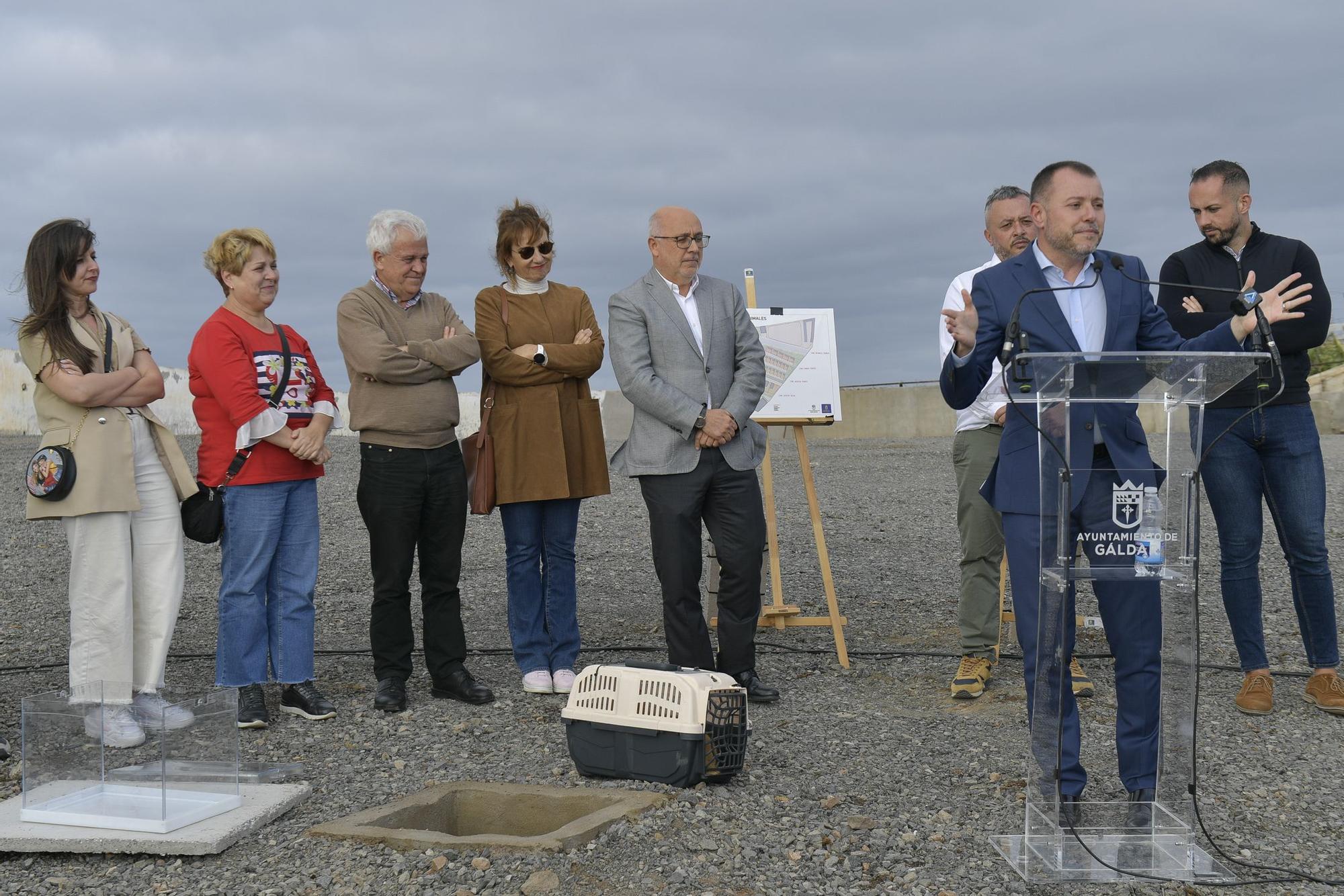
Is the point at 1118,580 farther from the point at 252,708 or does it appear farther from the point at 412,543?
the point at 252,708

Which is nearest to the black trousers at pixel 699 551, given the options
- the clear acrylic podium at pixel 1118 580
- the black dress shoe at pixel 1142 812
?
the clear acrylic podium at pixel 1118 580

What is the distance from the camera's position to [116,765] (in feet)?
13.5

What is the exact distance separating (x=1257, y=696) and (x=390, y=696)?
3.73 meters

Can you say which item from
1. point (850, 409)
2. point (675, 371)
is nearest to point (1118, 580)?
point (675, 371)

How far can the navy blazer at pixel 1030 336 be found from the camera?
3719 mm

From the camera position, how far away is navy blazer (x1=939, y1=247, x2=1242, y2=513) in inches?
146

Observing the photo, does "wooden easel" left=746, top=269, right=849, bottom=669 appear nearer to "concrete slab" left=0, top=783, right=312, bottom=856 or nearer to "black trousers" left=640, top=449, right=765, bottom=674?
"black trousers" left=640, top=449, right=765, bottom=674

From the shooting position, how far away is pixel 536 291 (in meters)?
5.69

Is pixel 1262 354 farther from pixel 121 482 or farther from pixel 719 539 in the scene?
pixel 121 482

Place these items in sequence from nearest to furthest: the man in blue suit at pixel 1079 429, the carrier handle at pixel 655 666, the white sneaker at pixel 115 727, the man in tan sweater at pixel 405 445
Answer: the man in blue suit at pixel 1079 429, the white sneaker at pixel 115 727, the carrier handle at pixel 655 666, the man in tan sweater at pixel 405 445

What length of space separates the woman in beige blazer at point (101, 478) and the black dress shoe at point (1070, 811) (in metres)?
3.32

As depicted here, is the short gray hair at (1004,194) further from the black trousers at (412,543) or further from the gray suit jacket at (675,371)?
the black trousers at (412,543)

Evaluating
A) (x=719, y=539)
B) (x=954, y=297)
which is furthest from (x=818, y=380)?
(x=719, y=539)

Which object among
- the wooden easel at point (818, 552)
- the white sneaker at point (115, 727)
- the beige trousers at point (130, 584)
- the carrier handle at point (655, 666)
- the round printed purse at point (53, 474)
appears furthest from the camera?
the wooden easel at point (818, 552)
